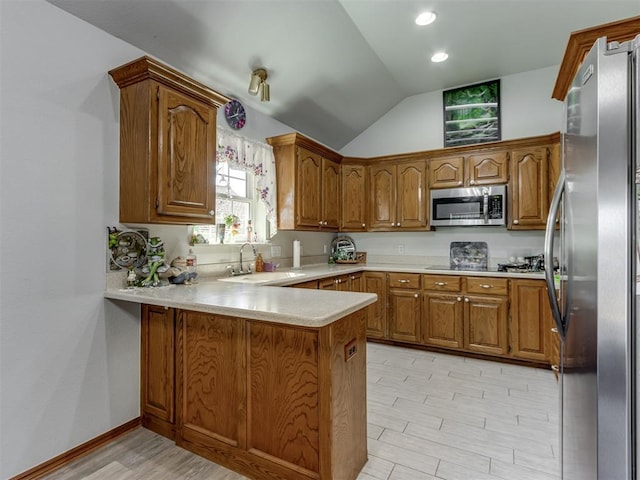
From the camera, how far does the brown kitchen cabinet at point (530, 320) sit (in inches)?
123

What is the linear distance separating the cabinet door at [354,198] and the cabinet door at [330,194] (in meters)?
0.10

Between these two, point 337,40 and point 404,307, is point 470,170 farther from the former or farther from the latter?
point 337,40

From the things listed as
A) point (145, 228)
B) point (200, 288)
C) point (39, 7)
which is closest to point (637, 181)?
point (200, 288)

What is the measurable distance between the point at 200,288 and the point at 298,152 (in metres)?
1.92

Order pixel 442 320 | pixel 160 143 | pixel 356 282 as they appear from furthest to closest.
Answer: pixel 356 282, pixel 442 320, pixel 160 143

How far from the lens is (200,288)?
88.7 inches

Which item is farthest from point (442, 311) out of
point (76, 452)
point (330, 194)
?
point (76, 452)

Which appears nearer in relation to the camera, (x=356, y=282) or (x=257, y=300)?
(x=257, y=300)

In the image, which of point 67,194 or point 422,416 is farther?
point 422,416

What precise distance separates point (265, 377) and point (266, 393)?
0.08m

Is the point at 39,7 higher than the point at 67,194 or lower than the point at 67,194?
higher

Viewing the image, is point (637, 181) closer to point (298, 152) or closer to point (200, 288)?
point (200, 288)

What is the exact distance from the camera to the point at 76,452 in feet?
6.36

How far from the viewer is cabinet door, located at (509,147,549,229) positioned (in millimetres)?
3391
